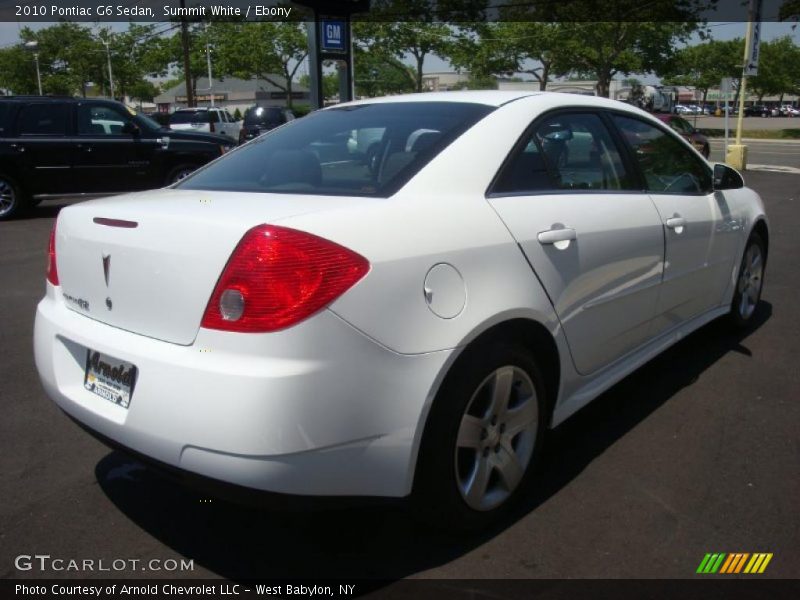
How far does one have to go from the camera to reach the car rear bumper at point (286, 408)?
6.82ft

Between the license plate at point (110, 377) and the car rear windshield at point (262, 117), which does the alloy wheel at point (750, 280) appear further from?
the car rear windshield at point (262, 117)

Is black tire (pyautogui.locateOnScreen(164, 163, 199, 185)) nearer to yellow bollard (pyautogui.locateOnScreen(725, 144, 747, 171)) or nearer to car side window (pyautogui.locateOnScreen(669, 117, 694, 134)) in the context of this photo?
yellow bollard (pyautogui.locateOnScreen(725, 144, 747, 171))

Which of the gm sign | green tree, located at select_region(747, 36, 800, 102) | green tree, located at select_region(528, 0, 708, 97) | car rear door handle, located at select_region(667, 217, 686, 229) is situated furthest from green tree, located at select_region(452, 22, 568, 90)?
green tree, located at select_region(747, 36, 800, 102)

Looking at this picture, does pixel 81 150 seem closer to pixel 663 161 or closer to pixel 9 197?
pixel 9 197

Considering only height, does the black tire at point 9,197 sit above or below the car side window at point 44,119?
below

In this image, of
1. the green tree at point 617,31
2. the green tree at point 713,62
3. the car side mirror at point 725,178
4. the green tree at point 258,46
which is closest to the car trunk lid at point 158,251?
the car side mirror at point 725,178

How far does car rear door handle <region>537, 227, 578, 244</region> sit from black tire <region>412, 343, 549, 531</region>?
1.43 feet

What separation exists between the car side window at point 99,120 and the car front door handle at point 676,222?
1035 centimetres

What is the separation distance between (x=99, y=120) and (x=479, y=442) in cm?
1100

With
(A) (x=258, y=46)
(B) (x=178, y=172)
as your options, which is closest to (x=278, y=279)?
(B) (x=178, y=172)

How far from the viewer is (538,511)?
289 cm

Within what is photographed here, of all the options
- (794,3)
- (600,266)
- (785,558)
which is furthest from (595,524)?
(794,3)

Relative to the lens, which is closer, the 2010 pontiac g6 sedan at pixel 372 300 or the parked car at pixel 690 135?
the 2010 pontiac g6 sedan at pixel 372 300

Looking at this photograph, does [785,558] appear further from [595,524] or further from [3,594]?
[3,594]
